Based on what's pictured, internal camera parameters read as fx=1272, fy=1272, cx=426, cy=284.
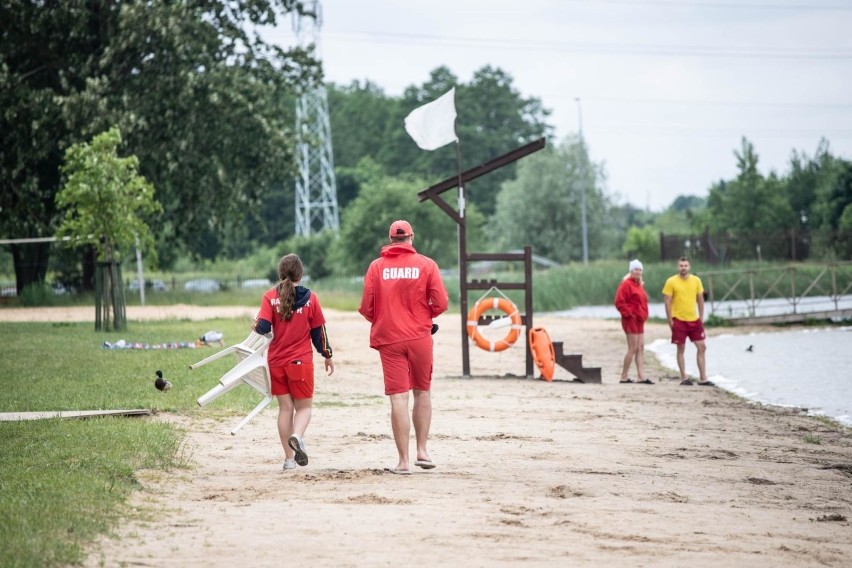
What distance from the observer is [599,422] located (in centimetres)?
1473

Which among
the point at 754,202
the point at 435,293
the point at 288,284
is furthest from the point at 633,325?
the point at 754,202

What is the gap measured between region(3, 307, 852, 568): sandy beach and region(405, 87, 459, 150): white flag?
4748 millimetres

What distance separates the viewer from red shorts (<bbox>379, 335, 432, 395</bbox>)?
10.3 meters

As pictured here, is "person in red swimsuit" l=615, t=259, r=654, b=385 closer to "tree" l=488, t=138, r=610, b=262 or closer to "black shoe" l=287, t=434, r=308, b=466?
"black shoe" l=287, t=434, r=308, b=466

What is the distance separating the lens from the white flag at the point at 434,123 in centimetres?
1962

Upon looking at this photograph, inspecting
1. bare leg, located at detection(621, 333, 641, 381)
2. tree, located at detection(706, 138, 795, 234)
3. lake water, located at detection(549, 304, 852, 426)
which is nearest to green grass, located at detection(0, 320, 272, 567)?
bare leg, located at detection(621, 333, 641, 381)

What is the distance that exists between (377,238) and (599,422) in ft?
179

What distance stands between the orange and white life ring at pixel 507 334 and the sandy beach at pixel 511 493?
3.87m

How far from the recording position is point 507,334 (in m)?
20.8

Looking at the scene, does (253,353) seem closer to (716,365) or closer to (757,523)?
(757,523)

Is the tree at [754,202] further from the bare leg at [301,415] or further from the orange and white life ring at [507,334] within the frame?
the bare leg at [301,415]

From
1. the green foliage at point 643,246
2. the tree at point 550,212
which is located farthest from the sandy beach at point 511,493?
the tree at point 550,212

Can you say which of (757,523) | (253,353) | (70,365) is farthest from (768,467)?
(70,365)

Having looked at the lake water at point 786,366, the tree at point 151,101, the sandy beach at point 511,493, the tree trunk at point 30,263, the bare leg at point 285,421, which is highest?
the tree at point 151,101
